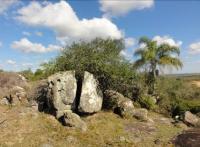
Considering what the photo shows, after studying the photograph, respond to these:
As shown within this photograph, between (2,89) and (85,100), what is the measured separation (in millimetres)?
10285

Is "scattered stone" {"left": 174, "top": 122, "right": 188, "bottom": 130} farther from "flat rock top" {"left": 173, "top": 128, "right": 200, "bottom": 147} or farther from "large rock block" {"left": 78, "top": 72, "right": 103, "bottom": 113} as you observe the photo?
"large rock block" {"left": 78, "top": 72, "right": 103, "bottom": 113}

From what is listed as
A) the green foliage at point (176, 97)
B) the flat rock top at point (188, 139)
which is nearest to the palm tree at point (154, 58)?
the green foliage at point (176, 97)

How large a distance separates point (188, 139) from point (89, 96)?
770 centimetres

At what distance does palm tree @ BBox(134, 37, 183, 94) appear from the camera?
91.8ft

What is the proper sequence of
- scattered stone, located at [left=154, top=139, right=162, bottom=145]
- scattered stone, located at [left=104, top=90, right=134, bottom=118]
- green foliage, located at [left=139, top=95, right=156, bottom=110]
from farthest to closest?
green foliage, located at [left=139, top=95, right=156, bottom=110], scattered stone, located at [left=104, top=90, right=134, bottom=118], scattered stone, located at [left=154, top=139, right=162, bottom=145]

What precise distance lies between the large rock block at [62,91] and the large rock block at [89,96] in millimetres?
842

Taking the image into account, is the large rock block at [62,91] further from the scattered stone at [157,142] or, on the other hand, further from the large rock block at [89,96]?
the scattered stone at [157,142]

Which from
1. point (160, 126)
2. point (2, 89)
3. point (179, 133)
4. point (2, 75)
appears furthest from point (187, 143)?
point (2, 75)

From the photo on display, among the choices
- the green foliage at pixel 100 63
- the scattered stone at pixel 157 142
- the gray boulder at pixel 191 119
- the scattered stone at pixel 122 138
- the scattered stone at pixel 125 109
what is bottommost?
the scattered stone at pixel 157 142

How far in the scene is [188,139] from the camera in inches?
717

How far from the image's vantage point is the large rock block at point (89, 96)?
20547 millimetres

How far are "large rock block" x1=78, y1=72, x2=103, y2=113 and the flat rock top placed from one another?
6.46m

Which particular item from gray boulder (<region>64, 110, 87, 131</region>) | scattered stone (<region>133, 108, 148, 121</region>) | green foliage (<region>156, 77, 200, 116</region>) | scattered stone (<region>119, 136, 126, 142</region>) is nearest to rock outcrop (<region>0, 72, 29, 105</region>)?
gray boulder (<region>64, 110, 87, 131</region>)

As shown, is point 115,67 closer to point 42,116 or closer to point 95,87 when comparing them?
point 95,87
